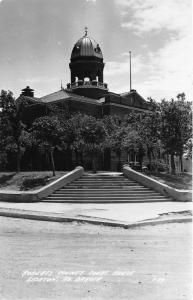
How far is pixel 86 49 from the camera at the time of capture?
150 feet

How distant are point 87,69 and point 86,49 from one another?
7.51 ft

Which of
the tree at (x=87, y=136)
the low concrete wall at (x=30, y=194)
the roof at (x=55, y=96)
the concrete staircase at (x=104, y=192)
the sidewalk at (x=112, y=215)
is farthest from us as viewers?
the roof at (x=55, y=96)

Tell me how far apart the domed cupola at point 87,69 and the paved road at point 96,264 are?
34.4 m

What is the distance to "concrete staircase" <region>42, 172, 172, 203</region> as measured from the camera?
1981 cm

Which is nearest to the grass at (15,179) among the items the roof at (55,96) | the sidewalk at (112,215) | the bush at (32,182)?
the bush at (32,182)

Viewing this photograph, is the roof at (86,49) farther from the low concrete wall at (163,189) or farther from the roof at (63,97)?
the low concrete wall at (163,189)

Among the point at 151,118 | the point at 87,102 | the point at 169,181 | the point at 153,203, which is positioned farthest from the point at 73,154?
the point at 153,203

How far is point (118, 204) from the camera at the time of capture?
18828mm

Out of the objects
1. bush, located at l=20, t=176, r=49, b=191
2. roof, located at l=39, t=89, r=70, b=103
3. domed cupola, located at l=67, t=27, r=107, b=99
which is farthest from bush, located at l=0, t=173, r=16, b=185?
domed cupola, located at l=67, t=27, r=107, b=99

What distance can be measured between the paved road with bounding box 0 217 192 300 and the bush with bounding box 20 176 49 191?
37.9 feet

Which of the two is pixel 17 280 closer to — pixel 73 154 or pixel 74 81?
pixel 73 154

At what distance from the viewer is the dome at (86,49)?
149 feet

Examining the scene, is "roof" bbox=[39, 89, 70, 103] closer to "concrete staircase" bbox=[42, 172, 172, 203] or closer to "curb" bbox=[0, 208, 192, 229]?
"concrete staircase" bbox=[42, 172, 172, 203]

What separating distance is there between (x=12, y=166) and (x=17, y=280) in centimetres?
3590
